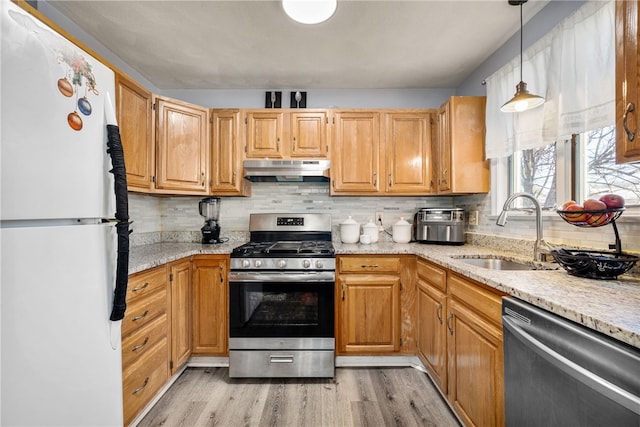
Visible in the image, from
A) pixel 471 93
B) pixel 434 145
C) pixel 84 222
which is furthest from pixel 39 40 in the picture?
pixel 471 93

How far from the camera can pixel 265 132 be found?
2.65 m

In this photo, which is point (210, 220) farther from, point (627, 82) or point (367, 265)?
point (627, 82)

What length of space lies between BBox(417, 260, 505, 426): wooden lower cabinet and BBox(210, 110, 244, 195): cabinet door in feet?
5.88

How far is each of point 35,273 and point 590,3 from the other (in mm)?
2471

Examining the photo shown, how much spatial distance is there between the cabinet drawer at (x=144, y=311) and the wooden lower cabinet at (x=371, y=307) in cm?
123

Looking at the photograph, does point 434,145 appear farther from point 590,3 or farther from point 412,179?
point 590,3

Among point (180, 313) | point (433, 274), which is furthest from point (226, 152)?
point (433, 274)

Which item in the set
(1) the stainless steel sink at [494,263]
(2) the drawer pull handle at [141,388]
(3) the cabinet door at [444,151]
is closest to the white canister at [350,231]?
(3) the cabinet door at [444,151]

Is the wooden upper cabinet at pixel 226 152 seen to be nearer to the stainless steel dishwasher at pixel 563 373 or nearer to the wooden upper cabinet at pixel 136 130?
the wooden upper cabinet at pixel 136 130

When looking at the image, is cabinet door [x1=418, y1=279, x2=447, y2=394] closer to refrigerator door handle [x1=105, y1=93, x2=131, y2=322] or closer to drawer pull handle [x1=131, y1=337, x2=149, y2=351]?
refrigerator door handle [x1=105, y1=93, x2=131, y2=322]

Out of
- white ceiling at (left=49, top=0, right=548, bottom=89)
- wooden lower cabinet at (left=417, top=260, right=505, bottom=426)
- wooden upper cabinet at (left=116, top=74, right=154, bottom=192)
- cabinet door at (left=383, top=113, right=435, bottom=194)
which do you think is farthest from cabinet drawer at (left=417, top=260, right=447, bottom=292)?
wooden upper cabinet at (left=116, top=74, right=154, bottom=192)

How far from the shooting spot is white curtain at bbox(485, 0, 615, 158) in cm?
133

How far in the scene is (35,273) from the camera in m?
0.77

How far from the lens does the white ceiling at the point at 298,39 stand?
1.77m
